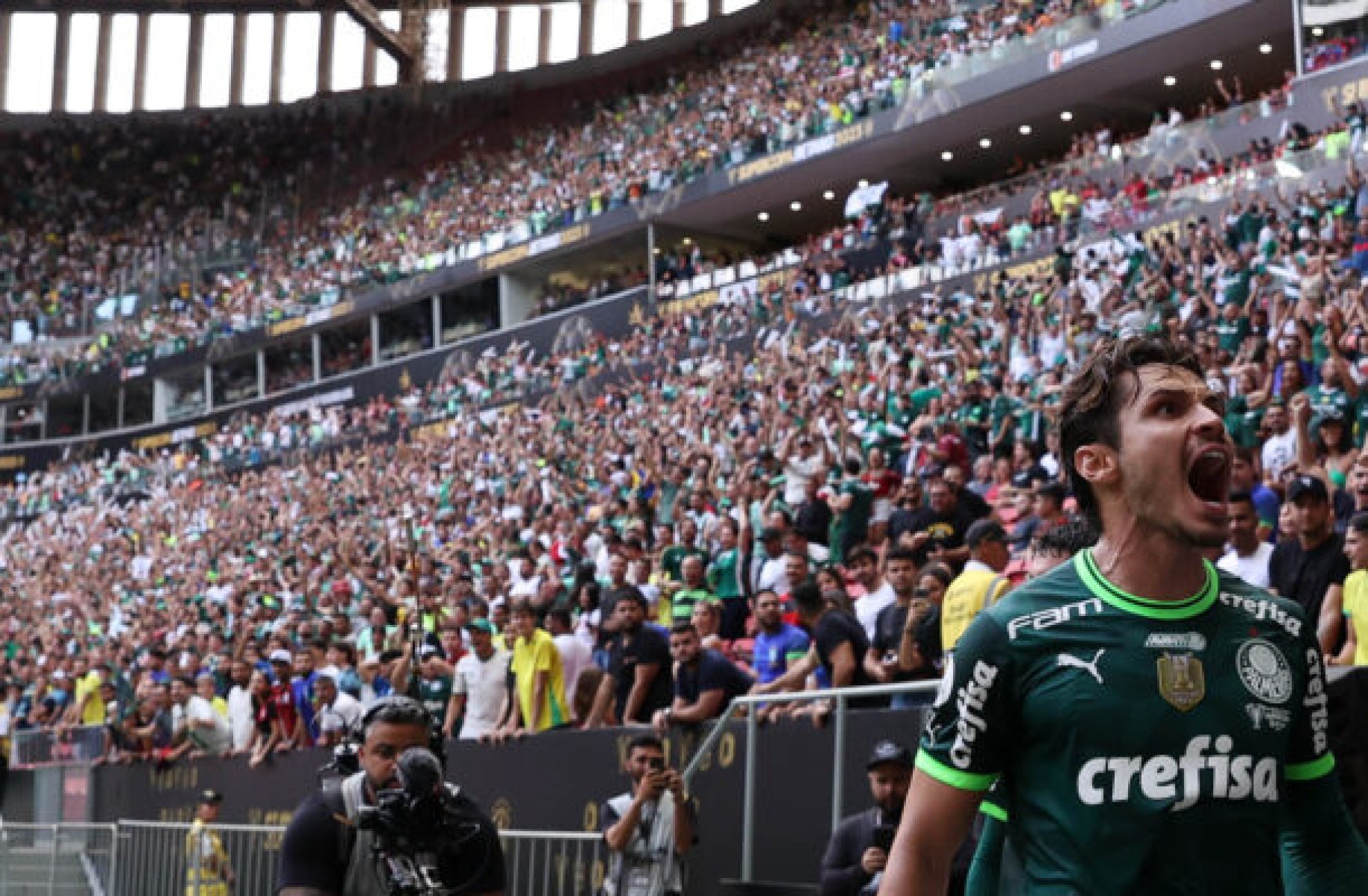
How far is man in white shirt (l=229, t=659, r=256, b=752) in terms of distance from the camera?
53.8 feet

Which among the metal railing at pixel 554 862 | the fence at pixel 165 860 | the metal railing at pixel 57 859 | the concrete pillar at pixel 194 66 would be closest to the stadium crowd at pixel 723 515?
the metal railing at pixel 554 862

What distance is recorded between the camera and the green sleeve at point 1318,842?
2.72 metres

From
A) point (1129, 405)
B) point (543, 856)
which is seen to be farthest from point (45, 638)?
point (1129, 405)

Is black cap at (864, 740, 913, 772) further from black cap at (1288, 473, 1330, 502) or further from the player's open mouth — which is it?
the player's open mouth

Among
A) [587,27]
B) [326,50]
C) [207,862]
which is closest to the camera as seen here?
[207,862]

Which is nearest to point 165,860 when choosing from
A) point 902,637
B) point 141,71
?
point 902,637

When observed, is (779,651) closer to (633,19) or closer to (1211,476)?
(1211,476)

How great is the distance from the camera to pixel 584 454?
2480 cm

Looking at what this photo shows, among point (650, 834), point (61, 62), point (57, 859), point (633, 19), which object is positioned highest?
point (61, 62)

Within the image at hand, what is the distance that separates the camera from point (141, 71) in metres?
57.5

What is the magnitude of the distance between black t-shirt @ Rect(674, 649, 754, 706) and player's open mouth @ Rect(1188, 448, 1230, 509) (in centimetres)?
740

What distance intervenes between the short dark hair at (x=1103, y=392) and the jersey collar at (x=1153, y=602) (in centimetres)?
13

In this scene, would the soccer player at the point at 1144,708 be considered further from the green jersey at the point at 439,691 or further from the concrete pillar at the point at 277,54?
the concrete pillar at the point at 277,54

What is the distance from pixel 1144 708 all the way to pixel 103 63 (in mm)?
59488
